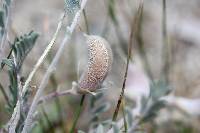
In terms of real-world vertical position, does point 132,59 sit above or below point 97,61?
below

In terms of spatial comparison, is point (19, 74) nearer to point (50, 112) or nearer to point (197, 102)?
point (50, 112)

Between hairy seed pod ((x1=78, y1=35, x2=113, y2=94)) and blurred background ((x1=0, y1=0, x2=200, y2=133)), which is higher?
hairy seed pod ((x1=78, y1=35, x2=113, y2=94))

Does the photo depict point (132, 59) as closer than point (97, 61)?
No

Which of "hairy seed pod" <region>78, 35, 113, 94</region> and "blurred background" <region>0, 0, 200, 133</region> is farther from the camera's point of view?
"blurred background" <region>0, 0, 200, 133</region>

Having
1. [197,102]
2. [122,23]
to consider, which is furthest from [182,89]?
[122,23]

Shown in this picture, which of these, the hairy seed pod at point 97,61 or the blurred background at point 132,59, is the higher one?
the hairy seed pod at point 97,61

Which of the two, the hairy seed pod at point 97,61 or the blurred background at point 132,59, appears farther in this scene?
the blurred background at point 132,59

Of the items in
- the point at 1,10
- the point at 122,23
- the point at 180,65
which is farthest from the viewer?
the point at 122,23

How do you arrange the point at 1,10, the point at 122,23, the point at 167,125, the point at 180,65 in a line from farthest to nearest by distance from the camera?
the point at 122,23
the point at 180,65
the point at 167,125
the point at 1,10
